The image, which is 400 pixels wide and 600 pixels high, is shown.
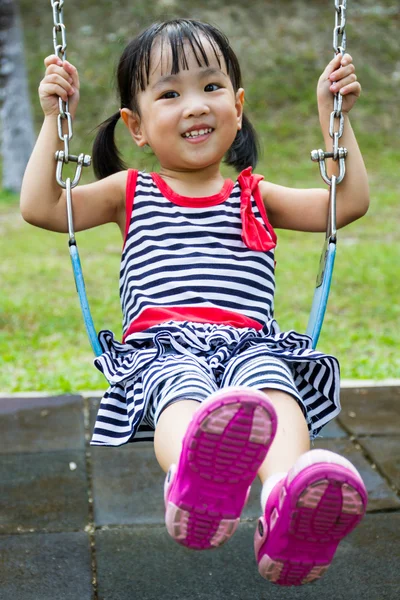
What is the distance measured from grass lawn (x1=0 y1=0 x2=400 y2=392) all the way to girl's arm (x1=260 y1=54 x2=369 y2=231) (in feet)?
2.06

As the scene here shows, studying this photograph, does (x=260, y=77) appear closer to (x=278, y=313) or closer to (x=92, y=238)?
(x=92, y=238)

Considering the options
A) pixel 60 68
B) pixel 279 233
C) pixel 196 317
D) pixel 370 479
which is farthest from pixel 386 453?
pixel 279 233

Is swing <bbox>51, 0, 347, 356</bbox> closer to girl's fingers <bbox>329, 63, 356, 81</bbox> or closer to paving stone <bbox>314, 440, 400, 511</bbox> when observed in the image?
girl's fingers <bbox>329, 63, 356, 81</bbox>

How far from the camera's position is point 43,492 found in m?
3.03

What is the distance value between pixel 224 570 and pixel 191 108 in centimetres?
129

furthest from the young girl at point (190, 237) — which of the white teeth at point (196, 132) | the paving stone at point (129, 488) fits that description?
the paving stone at point (129, 488)

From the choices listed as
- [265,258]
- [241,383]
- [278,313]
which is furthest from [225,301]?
[278,313]

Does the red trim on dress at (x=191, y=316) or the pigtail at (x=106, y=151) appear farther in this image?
the pigtail at (x=106, y=151)

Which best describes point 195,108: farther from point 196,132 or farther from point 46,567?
point 46,567

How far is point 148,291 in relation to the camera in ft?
7.54

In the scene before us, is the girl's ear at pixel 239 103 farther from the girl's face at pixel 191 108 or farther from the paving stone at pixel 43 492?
the paving stone at pixel 43 492

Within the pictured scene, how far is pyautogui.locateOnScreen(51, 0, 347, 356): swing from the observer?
214cm

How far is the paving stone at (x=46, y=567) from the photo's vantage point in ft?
7.75

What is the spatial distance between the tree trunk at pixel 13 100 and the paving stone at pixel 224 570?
29.0 feet
